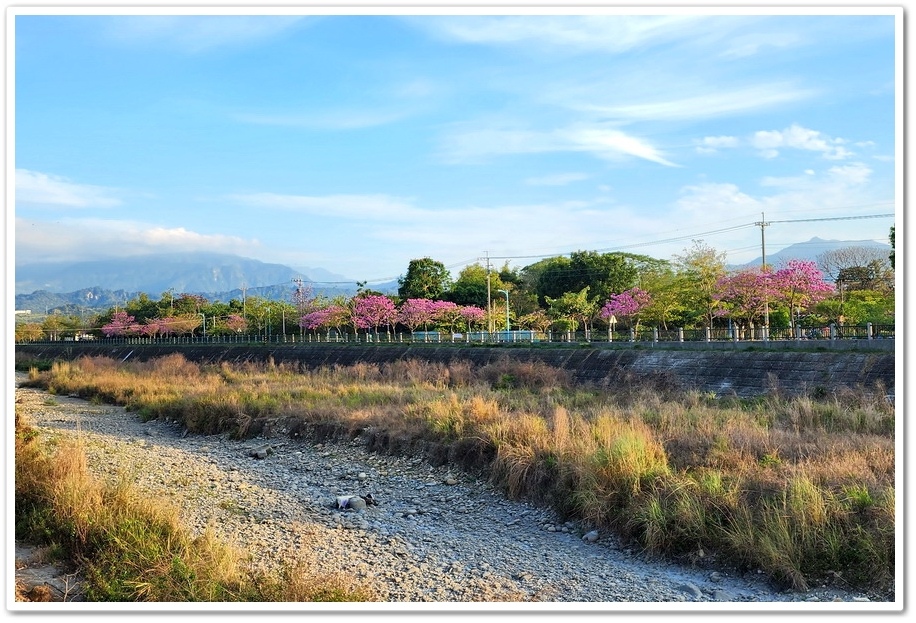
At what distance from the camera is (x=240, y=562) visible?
8031mm

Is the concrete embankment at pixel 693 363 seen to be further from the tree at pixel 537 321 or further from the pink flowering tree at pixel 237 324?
the pink flowering tree at pixel 237 324

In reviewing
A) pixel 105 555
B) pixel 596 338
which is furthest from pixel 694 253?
pixel 105 555

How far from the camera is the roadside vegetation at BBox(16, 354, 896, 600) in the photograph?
7.76 meters

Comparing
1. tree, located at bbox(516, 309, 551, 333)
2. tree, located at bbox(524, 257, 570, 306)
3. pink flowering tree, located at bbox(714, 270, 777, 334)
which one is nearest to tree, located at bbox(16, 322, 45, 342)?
tree, located at bbox(516, 309, 551, 333)

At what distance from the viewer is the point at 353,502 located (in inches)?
470

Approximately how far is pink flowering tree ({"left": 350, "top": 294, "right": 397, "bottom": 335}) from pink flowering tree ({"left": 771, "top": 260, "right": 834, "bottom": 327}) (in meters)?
Answer: 31.5

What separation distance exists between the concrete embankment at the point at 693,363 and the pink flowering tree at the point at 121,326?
4593cm

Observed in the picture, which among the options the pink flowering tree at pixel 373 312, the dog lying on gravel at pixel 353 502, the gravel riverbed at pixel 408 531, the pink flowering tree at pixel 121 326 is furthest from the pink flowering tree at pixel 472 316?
the pink flowering tree at pixel 121 326

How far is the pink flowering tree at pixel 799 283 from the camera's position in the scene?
2956 centimetres

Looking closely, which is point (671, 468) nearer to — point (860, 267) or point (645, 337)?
point (645, 337)

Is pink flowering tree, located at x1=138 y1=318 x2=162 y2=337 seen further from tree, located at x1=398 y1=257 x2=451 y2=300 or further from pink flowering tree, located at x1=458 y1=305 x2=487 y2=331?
pink flowering tree, located at x1=458 y1=305 x2=487 y2=331

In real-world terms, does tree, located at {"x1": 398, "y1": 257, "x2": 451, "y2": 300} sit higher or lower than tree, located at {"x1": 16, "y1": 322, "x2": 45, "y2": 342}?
higher

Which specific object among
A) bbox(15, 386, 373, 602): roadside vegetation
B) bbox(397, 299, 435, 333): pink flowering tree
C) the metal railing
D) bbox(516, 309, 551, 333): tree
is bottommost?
bbox(15, 386, 373, 602): roadside vegetation
